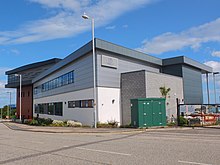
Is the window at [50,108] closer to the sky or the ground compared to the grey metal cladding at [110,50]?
closer to the ground

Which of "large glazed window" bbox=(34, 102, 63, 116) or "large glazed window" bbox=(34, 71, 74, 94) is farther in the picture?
"large glazed window" bbox=(34, 102, 63, 116)

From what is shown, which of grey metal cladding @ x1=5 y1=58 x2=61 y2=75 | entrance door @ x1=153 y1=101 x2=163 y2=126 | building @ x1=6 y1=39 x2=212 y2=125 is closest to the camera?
entrance door @ x1=153 y1=101 x2=163 y2=126

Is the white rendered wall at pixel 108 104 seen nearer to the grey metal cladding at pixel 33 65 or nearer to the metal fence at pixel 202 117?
the metal fence at pixel 202 117

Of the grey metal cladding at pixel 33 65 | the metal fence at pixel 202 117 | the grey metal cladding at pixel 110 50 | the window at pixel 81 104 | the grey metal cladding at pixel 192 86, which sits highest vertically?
the grey metal cladding at pixel 33 65

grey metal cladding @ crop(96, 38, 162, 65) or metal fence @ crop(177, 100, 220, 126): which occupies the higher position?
grey metal cladding @ crop(96, 38, 162, 65)

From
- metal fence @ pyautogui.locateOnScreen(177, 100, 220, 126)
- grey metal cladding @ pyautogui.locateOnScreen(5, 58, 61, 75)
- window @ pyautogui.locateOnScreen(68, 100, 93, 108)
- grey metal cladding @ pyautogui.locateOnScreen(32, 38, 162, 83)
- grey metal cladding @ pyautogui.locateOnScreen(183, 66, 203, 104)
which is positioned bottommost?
metal fence @ pyautogui.locateOnScreen(177, 100, 220, 126)

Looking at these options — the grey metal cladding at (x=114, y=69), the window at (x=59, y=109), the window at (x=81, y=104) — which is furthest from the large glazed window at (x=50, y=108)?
the grey metal cladding at (x=114, y=69)

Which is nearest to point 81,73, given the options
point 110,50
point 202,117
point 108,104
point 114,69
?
point 114,69

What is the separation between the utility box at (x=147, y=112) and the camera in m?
23.4

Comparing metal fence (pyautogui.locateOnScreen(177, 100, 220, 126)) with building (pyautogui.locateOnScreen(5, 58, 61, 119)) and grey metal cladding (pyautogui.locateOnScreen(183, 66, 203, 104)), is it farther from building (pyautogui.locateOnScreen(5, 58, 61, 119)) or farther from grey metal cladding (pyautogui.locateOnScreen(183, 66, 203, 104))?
building (pyautogui.locateOnScreen(5, 58, 61, 119))

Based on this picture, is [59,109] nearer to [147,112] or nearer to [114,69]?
[114,69]

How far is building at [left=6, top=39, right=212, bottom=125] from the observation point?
2991 cm

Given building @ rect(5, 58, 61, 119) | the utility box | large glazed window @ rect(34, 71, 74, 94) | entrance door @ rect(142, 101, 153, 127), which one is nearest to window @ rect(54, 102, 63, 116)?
large glazed window @ rect(34, 71, 74, 94)

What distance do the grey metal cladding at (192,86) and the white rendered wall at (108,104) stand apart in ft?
40.9
